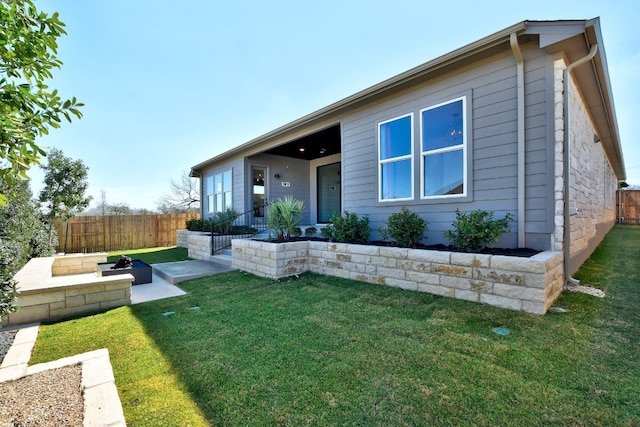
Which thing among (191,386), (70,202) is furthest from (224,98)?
(191,386)

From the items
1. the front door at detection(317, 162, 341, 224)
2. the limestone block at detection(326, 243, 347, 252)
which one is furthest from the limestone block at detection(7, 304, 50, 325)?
the front door at detection(317, 162, 341, 224)

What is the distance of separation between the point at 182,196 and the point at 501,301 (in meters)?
26.9

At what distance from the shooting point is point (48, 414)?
62.5 inches

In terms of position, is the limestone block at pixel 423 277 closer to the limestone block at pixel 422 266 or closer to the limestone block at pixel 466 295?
the limestone block at pixel 422 266

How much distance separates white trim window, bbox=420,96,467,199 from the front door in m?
5.36

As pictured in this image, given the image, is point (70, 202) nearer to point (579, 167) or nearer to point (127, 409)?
point (127, 409)

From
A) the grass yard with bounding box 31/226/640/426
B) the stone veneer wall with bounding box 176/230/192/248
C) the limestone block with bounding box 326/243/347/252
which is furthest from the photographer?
the stone veneer wall with bounding box 176/230/192/248

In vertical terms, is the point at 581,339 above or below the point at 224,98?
below

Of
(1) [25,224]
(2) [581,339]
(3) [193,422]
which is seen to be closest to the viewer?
(3) [193,422]

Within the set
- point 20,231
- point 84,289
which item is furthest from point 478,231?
point 20,231

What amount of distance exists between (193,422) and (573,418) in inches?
88.6

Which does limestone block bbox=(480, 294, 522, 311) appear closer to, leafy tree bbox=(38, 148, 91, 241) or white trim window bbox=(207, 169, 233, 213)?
white trim window bbox=(207, 169, 233, 213)

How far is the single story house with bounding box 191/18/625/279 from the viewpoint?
381 cm

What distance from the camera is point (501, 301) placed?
3.41 meters
